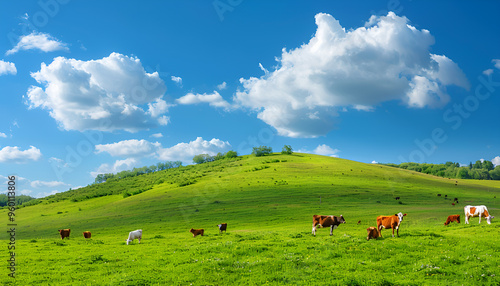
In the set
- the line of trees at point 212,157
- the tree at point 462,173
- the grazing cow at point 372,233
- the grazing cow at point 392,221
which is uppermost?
the line of trees at point 212,157

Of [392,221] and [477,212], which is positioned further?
[477,212]

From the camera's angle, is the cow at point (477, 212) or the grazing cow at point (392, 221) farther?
the cow at point (477, 212)

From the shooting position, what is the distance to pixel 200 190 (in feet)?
290

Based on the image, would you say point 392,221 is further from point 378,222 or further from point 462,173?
point 462,173

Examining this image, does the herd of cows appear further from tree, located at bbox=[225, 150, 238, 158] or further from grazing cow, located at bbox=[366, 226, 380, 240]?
tree, located at bbox=[225, 150, 238, 158]

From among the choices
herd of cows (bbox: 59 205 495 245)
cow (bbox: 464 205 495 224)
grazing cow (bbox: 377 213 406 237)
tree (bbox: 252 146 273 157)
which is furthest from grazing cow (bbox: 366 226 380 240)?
tree (bbox: 252 146 273 157)

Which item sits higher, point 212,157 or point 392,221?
point 212,157

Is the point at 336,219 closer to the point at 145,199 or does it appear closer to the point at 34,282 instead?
the point at 34,282

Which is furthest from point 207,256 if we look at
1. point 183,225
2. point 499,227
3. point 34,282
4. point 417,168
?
point 417,168

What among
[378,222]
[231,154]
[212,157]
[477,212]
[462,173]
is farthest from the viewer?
[212,157]

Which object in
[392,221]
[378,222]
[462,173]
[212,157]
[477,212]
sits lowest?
[477,212]

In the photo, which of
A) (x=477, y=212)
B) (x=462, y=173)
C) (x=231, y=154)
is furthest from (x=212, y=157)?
(x=477, y=212)

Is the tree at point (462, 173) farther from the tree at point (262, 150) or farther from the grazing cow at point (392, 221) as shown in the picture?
the grazing cow at point (392, 221)

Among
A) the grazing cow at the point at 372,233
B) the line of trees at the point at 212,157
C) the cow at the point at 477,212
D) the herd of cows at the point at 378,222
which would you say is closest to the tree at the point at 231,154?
the line of trees at the point at 212,157
